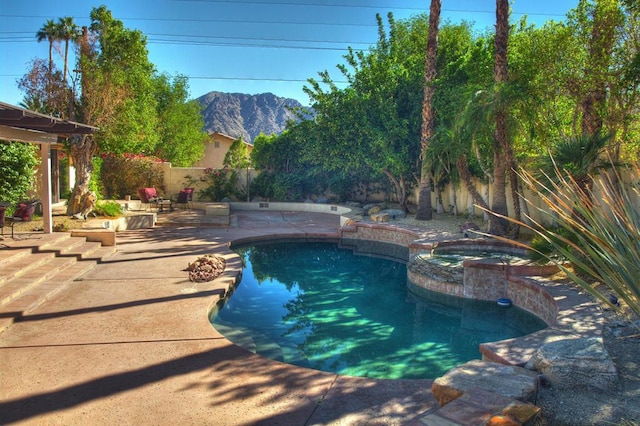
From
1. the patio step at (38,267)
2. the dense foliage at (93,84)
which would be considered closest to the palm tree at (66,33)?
the dense foliage at (93,84)

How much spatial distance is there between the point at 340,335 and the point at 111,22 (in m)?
13.2

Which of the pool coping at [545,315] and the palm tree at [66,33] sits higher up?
the palm tree at [66,33]

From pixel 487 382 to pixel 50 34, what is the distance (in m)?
16.2

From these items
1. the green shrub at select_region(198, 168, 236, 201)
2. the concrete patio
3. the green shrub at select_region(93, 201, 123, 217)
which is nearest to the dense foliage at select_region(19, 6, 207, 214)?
the green shrub at select_region(93, 201, 123, 217)

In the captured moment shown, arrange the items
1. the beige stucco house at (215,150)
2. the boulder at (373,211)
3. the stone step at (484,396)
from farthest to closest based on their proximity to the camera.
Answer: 1. the beige stucco house at (215,150)
2. the boulder at (373,211)
3. the stone step at (484,396)

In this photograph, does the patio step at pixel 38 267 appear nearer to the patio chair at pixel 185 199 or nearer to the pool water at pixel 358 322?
the pool water at pixel 358 322

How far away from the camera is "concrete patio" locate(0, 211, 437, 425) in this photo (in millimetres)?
4078

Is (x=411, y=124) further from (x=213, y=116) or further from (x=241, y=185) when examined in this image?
(x=213, y=116)

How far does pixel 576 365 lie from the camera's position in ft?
14.1

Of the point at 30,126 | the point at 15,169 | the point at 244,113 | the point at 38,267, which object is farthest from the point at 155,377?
the point at 244,113

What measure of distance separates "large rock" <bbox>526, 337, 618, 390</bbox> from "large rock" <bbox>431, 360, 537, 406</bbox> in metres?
0.18

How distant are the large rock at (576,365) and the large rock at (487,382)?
0.60 ft

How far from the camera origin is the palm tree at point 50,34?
1455 cm

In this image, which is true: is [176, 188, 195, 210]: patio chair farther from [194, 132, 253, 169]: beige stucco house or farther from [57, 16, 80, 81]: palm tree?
[194, 132, 253, 169]: beige stucco house
